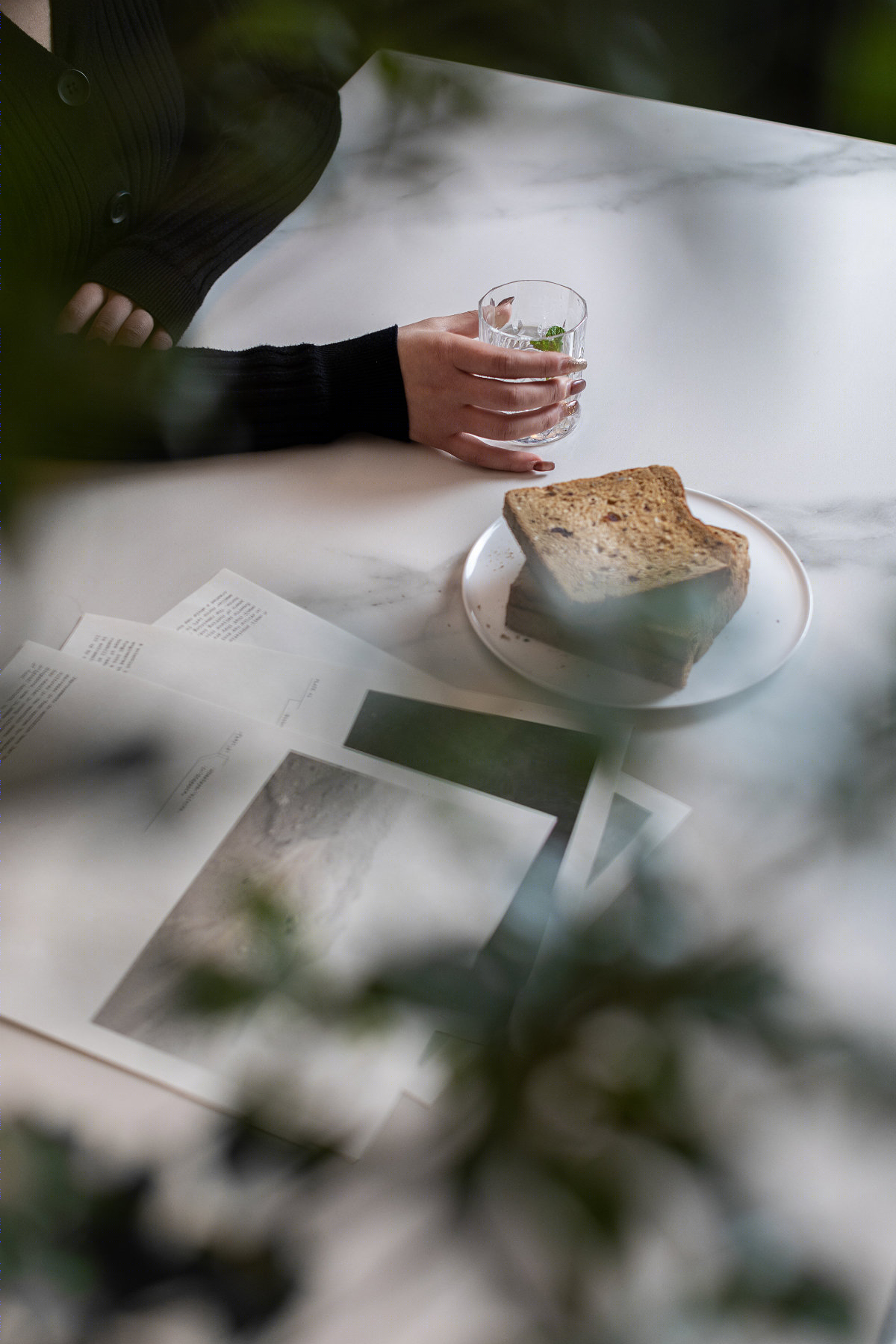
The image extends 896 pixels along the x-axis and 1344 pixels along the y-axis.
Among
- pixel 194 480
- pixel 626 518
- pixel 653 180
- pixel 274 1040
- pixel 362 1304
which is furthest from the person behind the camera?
pixel 194 480

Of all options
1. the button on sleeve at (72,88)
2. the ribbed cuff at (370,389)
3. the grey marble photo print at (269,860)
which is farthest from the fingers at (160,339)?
the button on sleeve at (72,88)

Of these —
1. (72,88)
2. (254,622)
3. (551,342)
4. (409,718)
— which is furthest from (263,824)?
(551,342)

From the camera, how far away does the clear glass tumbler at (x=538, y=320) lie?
1.02 m

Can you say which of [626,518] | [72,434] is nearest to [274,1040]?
[72,434]

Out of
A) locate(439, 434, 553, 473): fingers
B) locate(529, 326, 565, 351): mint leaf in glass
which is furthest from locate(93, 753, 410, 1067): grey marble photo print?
locate(529, 326, 565, 351): mint leaf in glass

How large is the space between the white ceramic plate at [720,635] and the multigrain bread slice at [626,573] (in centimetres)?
2

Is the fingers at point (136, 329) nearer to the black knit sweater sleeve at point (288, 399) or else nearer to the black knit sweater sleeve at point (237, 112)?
the black knit sweater sleeve at point (288, 399)

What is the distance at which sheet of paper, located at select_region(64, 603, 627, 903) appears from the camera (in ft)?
1.11

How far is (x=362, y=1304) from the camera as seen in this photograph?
454mm

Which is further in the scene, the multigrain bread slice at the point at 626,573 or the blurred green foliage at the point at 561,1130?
the multigrain bread slice at the point at 626,573

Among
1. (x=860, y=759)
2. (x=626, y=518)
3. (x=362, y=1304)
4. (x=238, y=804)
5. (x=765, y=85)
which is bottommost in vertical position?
(x=362, y=1304)

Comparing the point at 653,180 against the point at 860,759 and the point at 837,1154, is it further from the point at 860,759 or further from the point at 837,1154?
the point at 837,1154

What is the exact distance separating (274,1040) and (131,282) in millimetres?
1036

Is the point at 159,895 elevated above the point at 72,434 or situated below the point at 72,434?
below
